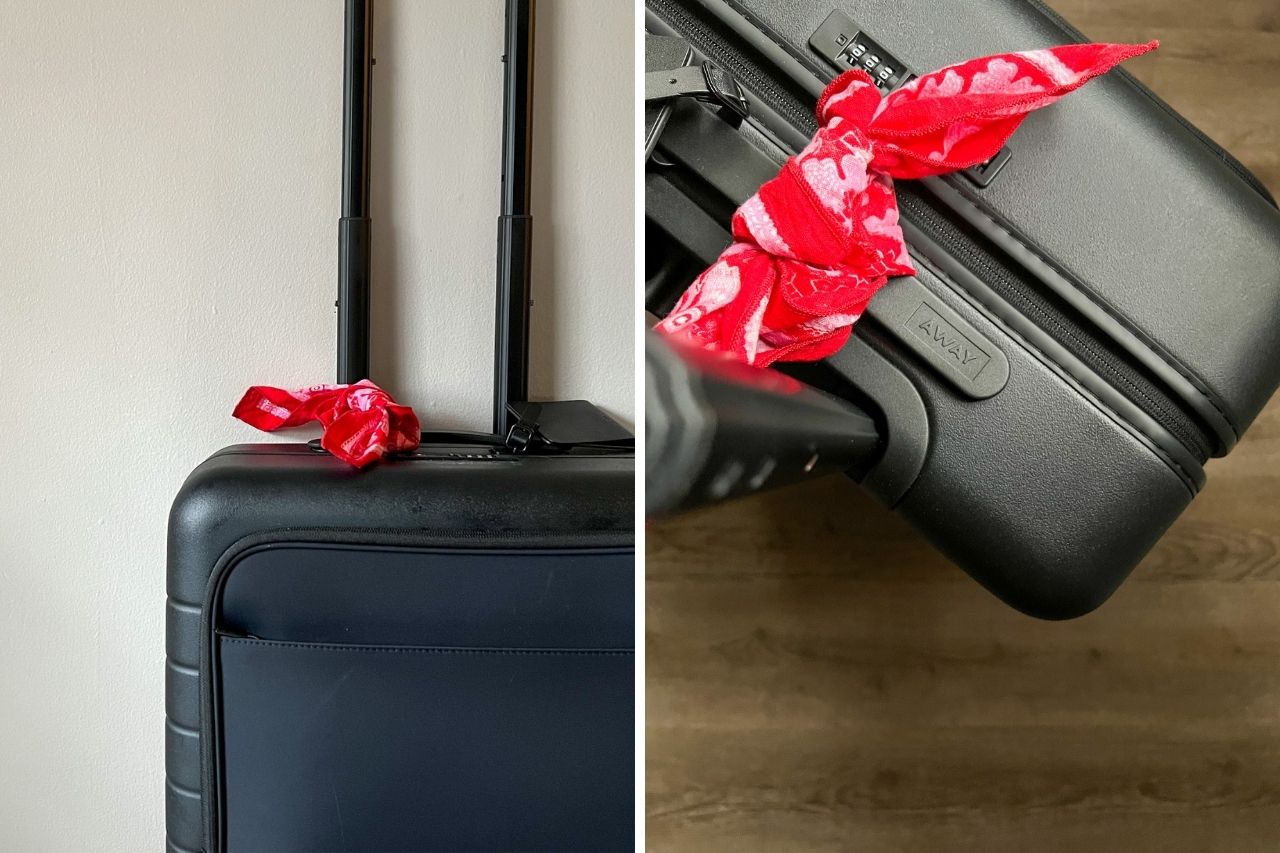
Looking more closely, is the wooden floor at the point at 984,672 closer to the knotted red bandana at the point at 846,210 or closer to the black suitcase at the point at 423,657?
the knotted red bandana at the point at 846,210

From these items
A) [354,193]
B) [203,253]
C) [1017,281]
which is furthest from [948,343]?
[203,253]

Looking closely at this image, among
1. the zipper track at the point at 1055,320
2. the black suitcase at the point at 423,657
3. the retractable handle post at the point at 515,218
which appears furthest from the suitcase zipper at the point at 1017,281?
the retractable handle post at the point at 515,218

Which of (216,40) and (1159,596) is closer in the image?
(1159,596)

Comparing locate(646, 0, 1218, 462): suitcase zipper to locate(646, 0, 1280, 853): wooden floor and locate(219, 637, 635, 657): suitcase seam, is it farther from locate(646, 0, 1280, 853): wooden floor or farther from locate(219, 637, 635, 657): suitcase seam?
locate(219, 637, 635, 657): suitcase seam

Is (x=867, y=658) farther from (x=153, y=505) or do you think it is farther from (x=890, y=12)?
(x=153, y=505)

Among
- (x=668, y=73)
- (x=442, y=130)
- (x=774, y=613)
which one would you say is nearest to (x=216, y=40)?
(x=442, y=130)

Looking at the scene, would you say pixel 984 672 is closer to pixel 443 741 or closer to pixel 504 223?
pixel 443 741
